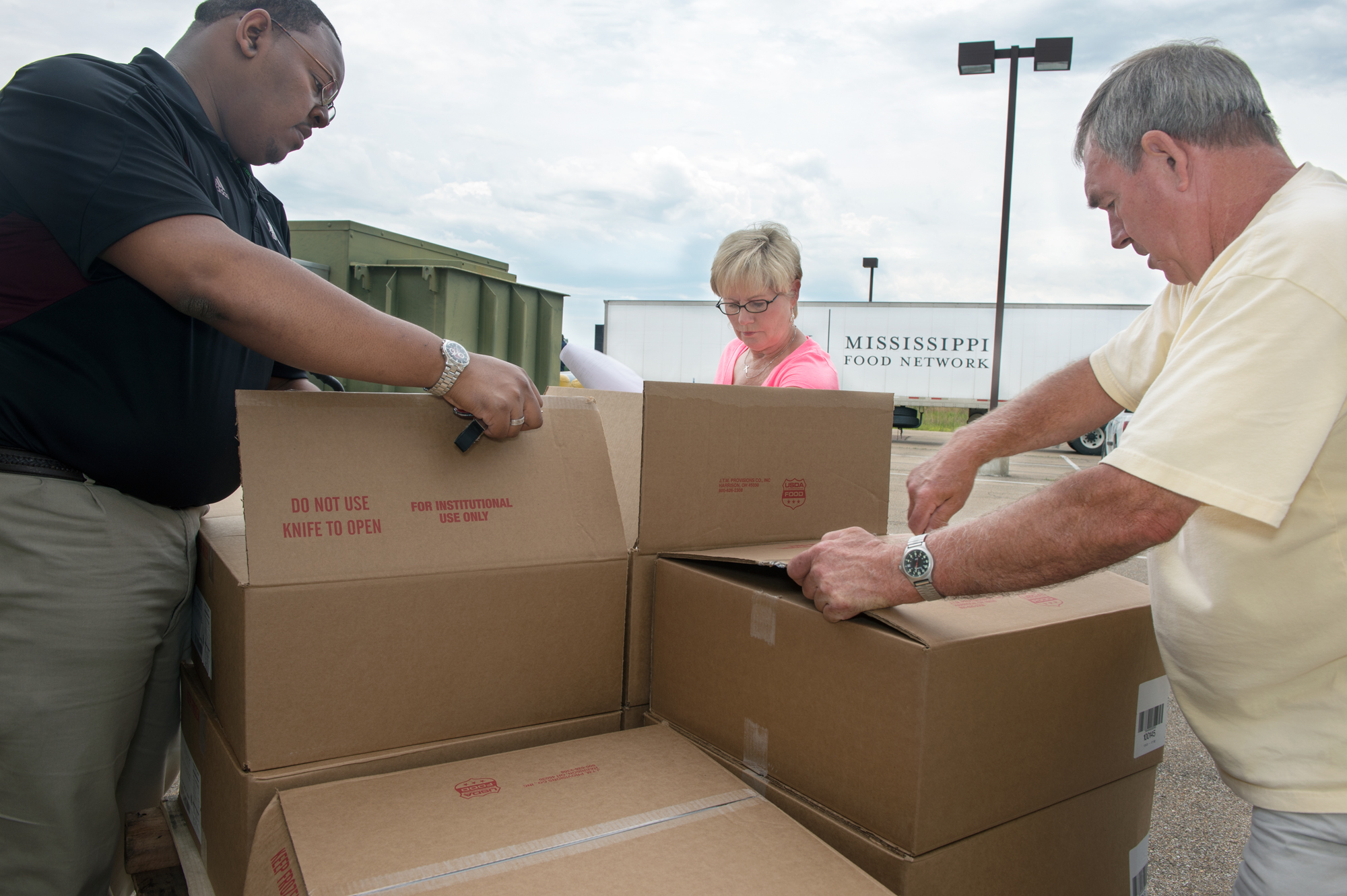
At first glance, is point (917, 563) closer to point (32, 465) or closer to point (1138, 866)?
point (1138, 866)

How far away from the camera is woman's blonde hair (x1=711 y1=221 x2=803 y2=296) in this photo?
258 cm

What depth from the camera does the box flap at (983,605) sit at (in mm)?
1097

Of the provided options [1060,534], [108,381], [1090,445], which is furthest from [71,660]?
[1090,445]

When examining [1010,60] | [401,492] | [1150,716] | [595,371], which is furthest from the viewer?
[1010,60]

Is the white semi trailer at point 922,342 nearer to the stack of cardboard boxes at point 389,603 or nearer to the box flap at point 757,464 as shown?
the box flap at point 757,464

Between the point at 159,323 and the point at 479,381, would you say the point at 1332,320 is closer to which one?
the point at 479,381

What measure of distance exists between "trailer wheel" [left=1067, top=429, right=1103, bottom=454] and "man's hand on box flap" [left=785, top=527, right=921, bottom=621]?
1690cm

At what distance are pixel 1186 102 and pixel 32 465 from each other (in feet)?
6.01

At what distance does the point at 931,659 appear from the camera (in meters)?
1.02

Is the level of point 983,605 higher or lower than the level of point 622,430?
lower

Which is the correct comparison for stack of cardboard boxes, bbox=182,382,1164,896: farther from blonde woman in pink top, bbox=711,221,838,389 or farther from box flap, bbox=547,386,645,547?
blonde woman in pink top, bbox=711,221,838,389

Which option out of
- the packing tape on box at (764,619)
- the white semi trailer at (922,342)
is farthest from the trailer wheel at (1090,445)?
the packing tape on box at (764,619)

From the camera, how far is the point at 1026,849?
1.20 meters

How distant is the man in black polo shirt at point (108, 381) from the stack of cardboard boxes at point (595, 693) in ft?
0.39
